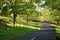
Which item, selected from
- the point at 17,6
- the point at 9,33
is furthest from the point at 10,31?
the point at 17,6

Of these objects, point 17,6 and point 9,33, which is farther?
point 17,6

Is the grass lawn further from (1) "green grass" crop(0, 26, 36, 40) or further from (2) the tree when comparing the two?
(2) the tree

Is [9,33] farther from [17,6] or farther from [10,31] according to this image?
[17,6]

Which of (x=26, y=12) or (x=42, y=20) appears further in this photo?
(x=42, y=20)

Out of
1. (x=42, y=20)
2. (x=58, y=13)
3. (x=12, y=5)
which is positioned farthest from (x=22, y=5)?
(x=42, y=20)

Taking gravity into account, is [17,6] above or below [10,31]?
above

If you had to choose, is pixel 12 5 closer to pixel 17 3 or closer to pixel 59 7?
pixel 17 3

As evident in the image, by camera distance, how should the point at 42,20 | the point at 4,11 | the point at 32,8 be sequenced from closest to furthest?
the point at 4,11 < the point at 32,8 < the point at 42,20

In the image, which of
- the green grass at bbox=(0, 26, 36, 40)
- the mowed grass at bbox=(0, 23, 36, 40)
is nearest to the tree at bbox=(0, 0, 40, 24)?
the mowed grass at bbox=(0, 23, 36, 40)

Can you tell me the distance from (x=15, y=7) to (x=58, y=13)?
19.9 meters

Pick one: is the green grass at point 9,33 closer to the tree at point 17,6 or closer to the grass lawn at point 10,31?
the grass lawn at point 10,31

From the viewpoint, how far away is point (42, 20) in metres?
121

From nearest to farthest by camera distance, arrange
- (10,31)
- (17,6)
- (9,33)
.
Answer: (9,33)
(10,31)
(17,6)

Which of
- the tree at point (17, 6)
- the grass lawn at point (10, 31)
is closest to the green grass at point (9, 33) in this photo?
the grass lawn at point (10, 31)
